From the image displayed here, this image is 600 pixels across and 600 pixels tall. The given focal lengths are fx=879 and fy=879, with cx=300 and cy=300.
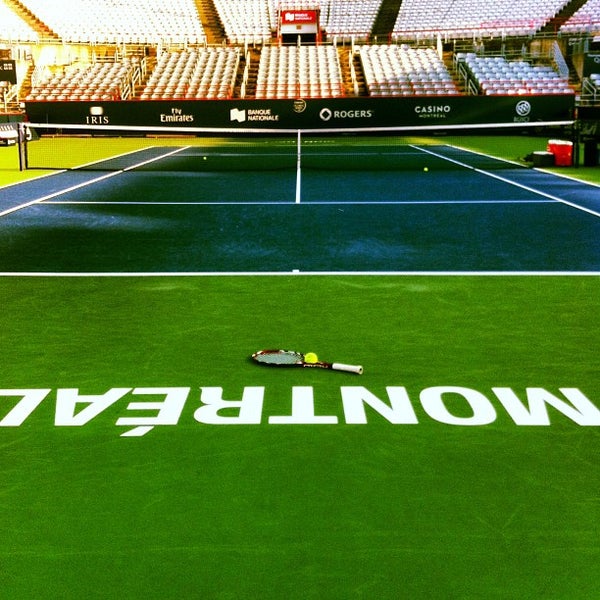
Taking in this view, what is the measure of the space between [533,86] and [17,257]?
3280 centimetres

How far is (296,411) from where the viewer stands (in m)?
4.86

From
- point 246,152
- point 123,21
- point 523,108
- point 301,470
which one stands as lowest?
point 301,470

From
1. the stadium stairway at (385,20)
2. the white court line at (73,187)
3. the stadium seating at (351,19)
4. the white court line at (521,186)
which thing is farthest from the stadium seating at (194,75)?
the white court line at (521,186)

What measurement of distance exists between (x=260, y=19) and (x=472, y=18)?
12441 mm

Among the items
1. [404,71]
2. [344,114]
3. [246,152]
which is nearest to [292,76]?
[404,71]

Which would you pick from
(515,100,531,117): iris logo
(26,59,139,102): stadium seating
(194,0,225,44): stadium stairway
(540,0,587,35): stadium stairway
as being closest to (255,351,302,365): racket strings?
(515,100,531,117): iris logo

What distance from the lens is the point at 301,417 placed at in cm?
476

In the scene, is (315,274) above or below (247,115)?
below

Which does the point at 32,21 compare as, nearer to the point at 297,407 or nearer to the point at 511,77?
the point at 511,77

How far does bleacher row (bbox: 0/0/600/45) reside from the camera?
4556cm

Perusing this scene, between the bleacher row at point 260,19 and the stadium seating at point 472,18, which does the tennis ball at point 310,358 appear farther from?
the stadium seating at point 472,18

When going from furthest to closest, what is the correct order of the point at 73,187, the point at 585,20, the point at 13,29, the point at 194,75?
the point at 585,20 → the point at 13,29 → the point at 194,75 → the point at 73,187

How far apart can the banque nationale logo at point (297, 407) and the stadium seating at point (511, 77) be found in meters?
34.7

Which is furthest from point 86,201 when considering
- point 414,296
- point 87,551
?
point 87,551
